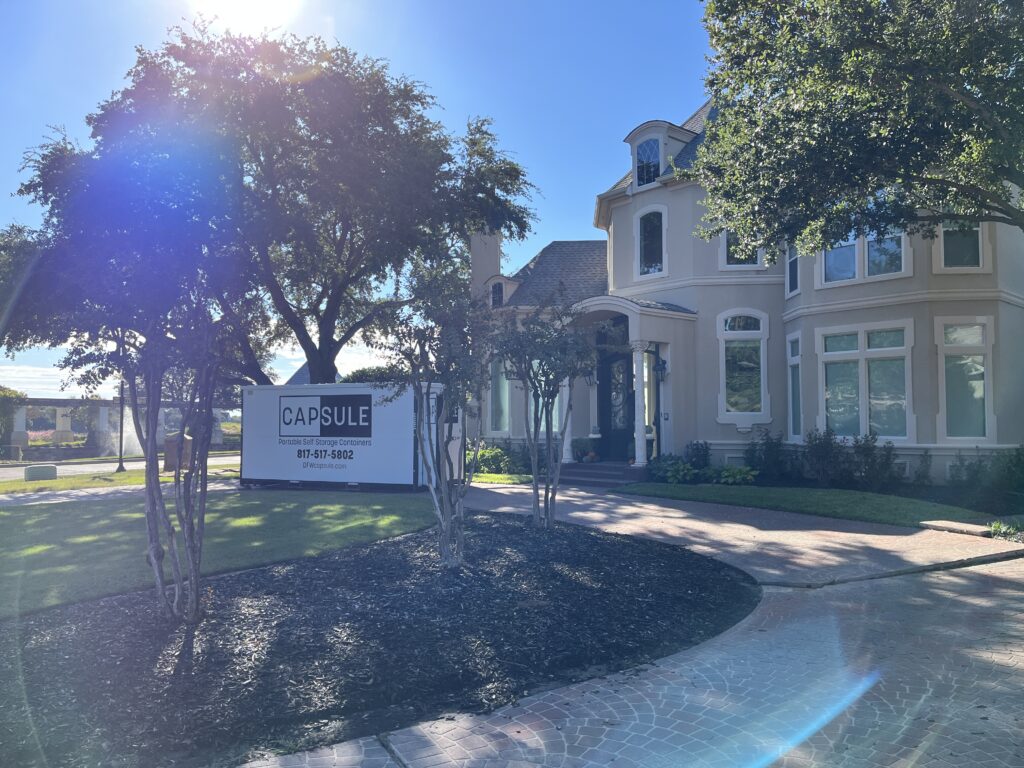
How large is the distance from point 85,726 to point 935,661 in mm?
5345

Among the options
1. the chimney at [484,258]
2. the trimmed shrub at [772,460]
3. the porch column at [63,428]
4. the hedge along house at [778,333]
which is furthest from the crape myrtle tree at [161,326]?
the porch column at [63,428]

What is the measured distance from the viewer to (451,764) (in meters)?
3.48

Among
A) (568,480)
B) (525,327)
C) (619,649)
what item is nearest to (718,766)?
(619,649)

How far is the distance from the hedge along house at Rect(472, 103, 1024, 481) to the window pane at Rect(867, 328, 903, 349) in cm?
3

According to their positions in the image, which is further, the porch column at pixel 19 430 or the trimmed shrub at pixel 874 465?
the porch column at pixel 19 430

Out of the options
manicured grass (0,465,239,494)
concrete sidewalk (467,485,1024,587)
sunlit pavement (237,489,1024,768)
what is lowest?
manicured grass (0,465,239,494)

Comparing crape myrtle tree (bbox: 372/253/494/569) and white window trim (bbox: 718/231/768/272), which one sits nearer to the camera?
crape myrtle tree (bbox: 372/253/494/569)

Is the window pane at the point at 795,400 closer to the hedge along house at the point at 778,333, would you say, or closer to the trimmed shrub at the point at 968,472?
the hedge along house at the point at 778,333

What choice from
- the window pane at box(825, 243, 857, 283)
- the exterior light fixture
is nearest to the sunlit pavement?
the window pane at box(825, 243, 857, 283)

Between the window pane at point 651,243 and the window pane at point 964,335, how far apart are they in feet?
22.4

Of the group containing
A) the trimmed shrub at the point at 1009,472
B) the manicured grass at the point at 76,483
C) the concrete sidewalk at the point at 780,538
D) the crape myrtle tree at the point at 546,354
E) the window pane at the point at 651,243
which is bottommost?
the manicured grass at the point at 76,483

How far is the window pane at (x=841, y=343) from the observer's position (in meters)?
14.9

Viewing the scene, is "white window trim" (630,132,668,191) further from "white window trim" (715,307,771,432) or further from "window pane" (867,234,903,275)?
"window pane" (867,234,903,275)

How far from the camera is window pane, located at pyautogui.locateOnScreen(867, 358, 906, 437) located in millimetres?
14117
